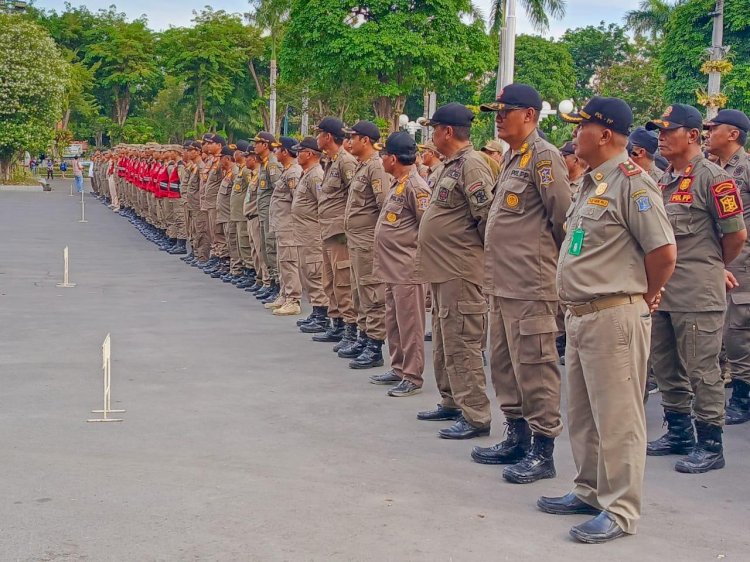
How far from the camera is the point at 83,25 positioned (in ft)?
235

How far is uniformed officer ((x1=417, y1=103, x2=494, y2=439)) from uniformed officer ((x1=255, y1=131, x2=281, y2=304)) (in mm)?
6049

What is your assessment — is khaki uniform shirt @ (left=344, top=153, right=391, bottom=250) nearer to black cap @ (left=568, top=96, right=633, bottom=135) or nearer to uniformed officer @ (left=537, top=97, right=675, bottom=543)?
black cap @ (left=568, top=96, right=633, bottom=135)

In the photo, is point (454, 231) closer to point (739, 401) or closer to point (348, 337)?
point (739, 401)

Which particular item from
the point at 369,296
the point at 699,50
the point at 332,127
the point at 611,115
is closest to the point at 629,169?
the point at 611,115

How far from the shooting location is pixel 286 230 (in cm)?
1172

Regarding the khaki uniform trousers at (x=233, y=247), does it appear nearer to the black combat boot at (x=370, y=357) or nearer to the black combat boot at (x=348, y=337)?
the black combat boot at (x=348, y=337)

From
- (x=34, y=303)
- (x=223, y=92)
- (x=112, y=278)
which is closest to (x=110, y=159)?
(x=112, y=278)

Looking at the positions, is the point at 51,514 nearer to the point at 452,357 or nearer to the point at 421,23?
the point at 452,357

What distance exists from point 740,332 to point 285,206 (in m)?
5.87

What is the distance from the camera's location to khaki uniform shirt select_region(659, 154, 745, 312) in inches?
240

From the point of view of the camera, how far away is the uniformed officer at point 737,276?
688 centimetres

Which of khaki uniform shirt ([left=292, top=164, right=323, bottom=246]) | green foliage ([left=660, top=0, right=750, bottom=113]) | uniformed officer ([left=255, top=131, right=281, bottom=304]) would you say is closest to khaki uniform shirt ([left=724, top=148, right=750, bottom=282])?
khaki uniform shirt ([left=292, top=164, right=323, bottom=246])

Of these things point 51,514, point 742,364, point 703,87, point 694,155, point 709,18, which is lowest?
point 51,514

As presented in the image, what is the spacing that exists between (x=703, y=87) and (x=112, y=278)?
3022 centimetres
